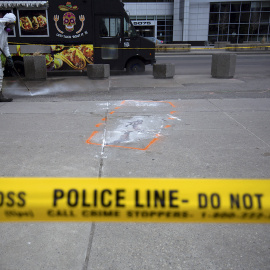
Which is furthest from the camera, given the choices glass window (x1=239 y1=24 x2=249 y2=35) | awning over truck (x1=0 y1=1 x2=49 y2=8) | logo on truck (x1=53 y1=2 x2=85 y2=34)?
glass window (x1=239 y1=24 x2=249 y2=35)

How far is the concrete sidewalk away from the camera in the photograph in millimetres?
2613

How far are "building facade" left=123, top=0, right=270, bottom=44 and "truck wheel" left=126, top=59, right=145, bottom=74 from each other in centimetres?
2695

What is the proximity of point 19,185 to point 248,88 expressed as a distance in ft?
34.2

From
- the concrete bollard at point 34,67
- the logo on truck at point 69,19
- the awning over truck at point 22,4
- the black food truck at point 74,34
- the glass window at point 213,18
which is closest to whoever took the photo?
the concrete bollard at point 34,67

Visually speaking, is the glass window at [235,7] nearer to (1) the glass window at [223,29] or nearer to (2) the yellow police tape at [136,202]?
(1) the glass window at [223,29]

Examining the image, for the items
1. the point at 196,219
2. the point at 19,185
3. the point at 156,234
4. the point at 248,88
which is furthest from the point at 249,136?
the point at 248,88

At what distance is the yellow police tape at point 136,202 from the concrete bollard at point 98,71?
1165cm

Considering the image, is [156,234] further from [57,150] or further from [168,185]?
[57,150]

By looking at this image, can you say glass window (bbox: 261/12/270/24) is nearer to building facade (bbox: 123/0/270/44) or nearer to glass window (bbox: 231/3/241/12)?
building facade (bbox: 123/0/270/44)

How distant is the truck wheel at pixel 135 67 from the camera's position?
570 inches

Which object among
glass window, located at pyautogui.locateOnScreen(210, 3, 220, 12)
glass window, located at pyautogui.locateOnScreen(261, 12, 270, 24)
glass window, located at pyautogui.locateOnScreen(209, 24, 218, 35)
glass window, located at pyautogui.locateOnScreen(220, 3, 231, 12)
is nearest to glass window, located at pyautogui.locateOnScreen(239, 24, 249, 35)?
glass window, located at pyautogui.locateOnScreen(261, 12, 270, 24)

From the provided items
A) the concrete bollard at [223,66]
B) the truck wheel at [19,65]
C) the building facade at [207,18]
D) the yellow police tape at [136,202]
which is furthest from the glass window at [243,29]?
the yellow police tape at [136,202]

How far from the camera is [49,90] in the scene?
34.3 feet

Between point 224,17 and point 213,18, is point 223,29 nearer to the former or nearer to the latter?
point 224,17
